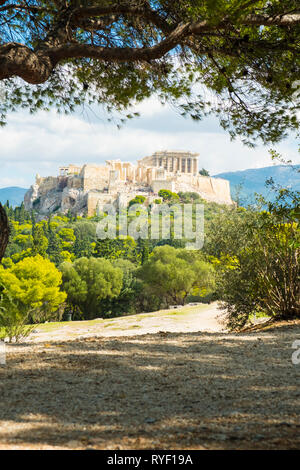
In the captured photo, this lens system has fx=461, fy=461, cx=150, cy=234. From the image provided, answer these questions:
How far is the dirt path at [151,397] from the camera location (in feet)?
6.93

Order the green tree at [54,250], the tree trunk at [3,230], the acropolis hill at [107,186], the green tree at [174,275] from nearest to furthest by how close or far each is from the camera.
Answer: the tree trunk at [3,230] < the green tree at [174,275] < the green tree at [54,250] < the acropolis hill at [107,186]

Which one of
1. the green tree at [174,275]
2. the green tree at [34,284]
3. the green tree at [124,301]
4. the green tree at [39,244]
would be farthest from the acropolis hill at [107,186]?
the green tree at [34,284]

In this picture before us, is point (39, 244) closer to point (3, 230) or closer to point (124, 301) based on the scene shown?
point (124, 301)

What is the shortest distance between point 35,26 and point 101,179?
9176 centimetres

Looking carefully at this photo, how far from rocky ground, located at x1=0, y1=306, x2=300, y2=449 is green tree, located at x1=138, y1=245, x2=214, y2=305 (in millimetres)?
32358

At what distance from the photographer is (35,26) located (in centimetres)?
585

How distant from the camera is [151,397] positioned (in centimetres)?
279

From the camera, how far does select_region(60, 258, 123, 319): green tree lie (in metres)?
37.5

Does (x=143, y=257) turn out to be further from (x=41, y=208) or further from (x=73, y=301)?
(x=41, y=208)

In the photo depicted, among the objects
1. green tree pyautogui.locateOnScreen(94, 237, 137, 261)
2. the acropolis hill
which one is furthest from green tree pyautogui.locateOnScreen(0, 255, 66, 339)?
the acropolis hill

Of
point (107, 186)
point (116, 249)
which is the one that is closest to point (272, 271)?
point (116, 249)

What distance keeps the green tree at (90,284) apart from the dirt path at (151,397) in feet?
109

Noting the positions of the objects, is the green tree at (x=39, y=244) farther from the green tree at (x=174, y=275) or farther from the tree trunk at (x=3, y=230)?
the tree trunk at (x=3, y=230)

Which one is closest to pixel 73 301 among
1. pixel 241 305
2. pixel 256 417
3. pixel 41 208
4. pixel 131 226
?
pixel 131 226
